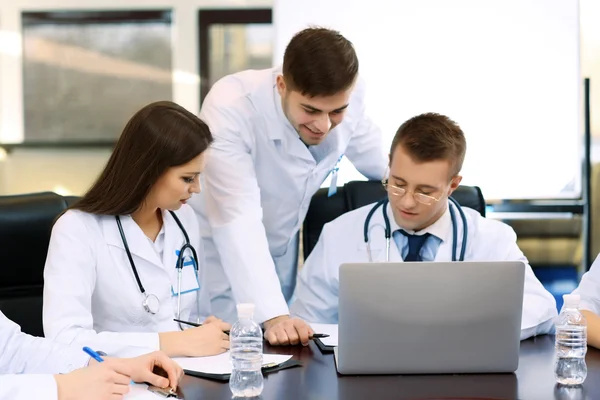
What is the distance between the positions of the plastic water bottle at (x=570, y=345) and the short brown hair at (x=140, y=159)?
908 millimetres

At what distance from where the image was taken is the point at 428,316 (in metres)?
1.39

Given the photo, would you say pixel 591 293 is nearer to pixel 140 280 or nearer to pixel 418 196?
pixel 418 196

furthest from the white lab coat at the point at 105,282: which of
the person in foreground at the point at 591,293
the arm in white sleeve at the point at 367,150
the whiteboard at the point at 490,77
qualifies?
the whiteboard at the point at 490,77

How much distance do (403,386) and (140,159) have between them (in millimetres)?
829

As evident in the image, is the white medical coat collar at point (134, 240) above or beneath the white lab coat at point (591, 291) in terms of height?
Answer: above

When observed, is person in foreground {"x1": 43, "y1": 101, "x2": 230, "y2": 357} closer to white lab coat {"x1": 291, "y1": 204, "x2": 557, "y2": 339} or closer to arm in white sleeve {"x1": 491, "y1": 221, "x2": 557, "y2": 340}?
white lab coat {"x1": 291, "y1": 204, "x2": 557, "y2": 339}

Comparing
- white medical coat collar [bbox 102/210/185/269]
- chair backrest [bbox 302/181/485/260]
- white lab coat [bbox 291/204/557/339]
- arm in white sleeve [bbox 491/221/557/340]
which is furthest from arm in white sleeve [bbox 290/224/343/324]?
arm in white sleeve [bbox 491/221/557/340]

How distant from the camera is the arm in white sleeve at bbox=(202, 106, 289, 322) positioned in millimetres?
1995

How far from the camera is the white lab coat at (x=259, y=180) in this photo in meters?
2.04

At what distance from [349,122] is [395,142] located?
0.37 metres

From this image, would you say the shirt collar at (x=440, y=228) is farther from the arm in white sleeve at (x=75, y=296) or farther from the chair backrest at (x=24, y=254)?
the chair backrest at (x=24, y=254)

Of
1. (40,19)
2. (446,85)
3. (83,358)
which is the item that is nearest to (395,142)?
(83,358)

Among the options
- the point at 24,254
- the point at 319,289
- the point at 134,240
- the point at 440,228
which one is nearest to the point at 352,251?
the point at 319,289

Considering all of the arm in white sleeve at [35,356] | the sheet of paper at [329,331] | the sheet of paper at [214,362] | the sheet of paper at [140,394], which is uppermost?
the arm in white sleeve at [35,356]
